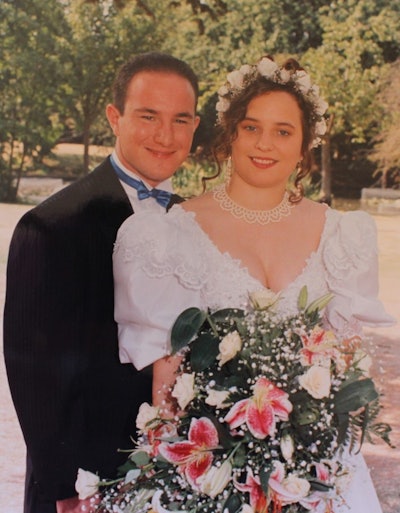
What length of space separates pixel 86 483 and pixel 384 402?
1353 mm

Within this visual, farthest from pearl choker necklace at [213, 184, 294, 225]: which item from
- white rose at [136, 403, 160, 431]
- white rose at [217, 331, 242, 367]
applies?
white rose at [136, 403, 160, 431]

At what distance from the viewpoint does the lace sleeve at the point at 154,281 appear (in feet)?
5.04

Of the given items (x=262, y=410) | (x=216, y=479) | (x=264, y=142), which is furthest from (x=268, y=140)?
(x=216, y=479)

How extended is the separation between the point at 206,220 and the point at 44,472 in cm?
68

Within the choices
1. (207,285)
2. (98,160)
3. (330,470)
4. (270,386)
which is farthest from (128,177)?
(330,470)

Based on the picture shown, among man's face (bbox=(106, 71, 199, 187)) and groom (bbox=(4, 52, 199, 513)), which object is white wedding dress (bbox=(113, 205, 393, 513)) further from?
man's face (bbox=(106, 71, 199, 187))

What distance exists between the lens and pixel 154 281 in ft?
5.04

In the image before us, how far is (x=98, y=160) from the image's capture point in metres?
2.00

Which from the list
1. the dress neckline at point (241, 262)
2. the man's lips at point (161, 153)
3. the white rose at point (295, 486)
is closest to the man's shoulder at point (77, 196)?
the man's lips at point (161, 153)

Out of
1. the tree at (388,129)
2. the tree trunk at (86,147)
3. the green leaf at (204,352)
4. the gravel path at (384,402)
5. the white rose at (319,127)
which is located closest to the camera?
the green leaf at (204,352)

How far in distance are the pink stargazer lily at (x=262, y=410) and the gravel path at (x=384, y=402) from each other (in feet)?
2.79

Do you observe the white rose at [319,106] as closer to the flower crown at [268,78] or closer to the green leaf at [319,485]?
the flower crown at [268,78]

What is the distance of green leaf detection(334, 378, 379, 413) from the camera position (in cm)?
143

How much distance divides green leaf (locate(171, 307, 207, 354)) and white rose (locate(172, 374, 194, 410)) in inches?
3.1
